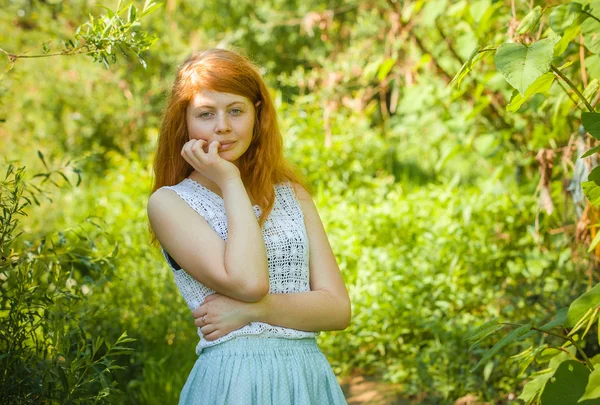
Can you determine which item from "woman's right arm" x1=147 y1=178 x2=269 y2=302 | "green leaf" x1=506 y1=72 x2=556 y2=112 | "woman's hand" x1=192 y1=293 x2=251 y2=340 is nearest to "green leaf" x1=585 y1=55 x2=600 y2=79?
"green leaf" x1=506 y1=72 x2=556 y2=112

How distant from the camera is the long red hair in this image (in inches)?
78.0

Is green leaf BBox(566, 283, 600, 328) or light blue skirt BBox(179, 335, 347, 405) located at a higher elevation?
green leaf BBox(566, 283, 600, 328)

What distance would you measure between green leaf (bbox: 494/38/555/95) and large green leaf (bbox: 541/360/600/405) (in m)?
0.61

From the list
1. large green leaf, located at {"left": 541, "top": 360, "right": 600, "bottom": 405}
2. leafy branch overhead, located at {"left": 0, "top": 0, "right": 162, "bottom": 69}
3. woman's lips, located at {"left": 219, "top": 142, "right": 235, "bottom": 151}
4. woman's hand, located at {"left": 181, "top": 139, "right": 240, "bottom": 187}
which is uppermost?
leafy branch overhead, located at {"left": 0, "top": 0, "right": 162, "bottom": 69}

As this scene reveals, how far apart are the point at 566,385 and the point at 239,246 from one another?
0.80 metres

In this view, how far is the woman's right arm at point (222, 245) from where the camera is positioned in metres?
1.75

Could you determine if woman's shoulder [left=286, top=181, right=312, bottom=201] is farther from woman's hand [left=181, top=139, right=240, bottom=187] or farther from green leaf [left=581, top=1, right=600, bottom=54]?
green leaf [left=581, top=1, right=600, bottom=54]

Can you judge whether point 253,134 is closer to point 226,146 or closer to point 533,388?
point 226,146

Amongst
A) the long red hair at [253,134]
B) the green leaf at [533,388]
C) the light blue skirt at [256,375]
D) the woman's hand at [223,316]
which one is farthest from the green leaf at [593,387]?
the long red hair at [253,134]

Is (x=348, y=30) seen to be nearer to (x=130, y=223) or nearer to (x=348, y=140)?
(x=348, y=140)

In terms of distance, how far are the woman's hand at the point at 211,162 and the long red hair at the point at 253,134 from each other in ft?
0.51

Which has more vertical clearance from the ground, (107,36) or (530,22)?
(107,36)

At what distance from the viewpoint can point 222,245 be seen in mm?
1800

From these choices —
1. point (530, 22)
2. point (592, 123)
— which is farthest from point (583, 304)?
point (530, 22)
